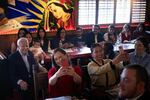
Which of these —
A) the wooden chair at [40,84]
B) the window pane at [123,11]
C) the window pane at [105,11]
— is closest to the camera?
the wooden chair at [40,84]

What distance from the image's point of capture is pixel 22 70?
3.77 m

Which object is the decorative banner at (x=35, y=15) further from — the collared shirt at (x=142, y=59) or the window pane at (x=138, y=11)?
the collared shirt at (x=142, y=59)

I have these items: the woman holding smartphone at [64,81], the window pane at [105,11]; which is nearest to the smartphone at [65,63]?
the woman holding smartphone at [64,81]

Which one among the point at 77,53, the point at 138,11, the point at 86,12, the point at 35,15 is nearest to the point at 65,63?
the point at 77,53

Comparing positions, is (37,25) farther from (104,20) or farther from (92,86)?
(92,86)

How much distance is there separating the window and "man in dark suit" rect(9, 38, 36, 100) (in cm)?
398

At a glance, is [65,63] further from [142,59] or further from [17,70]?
[142,59]

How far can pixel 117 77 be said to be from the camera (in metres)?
3.45

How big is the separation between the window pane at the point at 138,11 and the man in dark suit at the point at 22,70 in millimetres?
5607

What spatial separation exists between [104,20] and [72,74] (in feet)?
17.6

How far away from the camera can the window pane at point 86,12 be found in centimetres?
764

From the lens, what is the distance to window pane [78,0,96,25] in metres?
7.64

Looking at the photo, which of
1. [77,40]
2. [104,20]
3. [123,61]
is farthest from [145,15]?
[123,61]

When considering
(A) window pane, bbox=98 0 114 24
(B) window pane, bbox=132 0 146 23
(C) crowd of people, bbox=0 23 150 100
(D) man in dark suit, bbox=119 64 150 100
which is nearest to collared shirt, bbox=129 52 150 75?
(C) crowd of people, bbox=0 23 150 100
